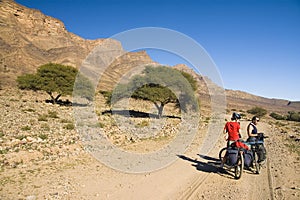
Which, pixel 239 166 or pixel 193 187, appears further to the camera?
pixel 239 166

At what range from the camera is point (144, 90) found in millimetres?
28594

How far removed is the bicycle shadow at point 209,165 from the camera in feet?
26.1

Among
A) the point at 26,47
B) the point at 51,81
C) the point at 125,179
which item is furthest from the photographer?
the point at 26,47

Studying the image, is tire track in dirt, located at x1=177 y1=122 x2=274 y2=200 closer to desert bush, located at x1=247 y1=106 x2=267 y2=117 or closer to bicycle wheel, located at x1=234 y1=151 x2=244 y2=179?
bicycle wheel, located at x1=234 y1=151 x2=244 y2=179

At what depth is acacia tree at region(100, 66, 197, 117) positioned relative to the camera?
2831cm

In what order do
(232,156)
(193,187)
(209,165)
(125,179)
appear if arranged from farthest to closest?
(209,165)
(232,156)
(125,179)
(193,187)

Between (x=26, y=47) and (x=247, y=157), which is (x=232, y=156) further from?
(x=26, y=47)

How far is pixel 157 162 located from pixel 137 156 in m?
1.15

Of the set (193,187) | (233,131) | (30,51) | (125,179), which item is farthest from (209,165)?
(30,51)

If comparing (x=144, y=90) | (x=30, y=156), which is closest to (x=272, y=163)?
(x=30, y=156)

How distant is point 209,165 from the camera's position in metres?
8.95

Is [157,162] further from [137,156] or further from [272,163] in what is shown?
[272,163]

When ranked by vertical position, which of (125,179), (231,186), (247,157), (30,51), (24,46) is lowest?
(125,179)

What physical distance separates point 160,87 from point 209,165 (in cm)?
2046
